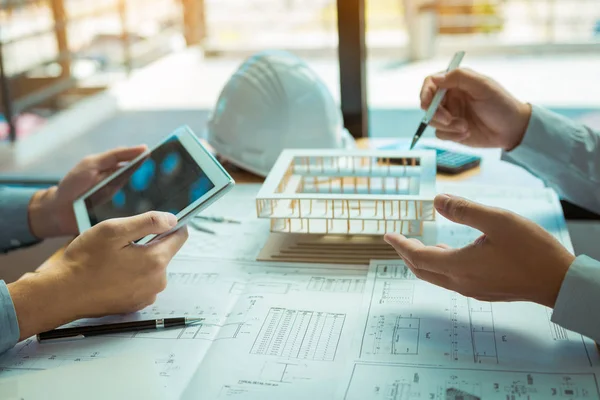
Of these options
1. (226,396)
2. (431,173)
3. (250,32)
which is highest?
(250,32)

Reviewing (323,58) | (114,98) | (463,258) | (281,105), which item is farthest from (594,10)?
(114,98)

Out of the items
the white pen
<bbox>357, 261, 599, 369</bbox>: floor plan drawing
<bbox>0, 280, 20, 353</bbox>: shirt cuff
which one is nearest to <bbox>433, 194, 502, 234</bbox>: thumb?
<bbox>357, 261, 599, 369</bbox>: floor plan drawing

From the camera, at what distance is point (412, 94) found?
1.90 m

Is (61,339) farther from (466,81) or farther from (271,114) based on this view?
(466,81)

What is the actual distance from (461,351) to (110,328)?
0.39 meters

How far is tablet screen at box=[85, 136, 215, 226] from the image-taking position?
0.86 m

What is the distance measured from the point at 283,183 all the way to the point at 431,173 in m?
0.22

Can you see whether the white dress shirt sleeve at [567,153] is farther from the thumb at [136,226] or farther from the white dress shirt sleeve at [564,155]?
the thumb at [136,226]

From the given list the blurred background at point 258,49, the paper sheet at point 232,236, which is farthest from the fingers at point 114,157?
the blurred background at point 258,49

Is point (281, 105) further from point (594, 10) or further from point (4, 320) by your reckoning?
point (594, 10)

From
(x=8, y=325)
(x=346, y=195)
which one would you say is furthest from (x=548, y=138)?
(x=8, y=325)

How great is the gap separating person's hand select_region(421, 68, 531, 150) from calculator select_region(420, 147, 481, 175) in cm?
10

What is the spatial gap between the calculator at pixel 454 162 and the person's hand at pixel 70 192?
1.76 feet

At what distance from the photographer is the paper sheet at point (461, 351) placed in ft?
2.00
